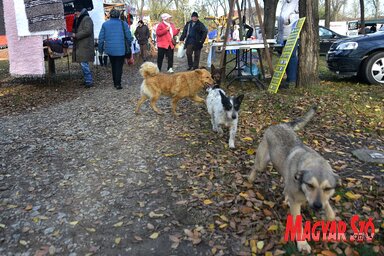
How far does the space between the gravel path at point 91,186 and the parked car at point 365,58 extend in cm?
528

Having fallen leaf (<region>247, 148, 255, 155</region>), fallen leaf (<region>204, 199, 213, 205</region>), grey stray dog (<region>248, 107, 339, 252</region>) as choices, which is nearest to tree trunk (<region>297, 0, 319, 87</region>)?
fallen leaf (<region>247, 148, 255, 155</region>)

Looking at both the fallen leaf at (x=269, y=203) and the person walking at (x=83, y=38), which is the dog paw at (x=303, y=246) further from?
the person walking at (x=83, y=38)

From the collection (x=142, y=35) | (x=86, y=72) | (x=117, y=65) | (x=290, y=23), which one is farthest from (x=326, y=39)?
(x=86, y=72)

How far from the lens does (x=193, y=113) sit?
756 cm

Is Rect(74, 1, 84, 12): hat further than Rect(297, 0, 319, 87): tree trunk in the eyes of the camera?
Yes

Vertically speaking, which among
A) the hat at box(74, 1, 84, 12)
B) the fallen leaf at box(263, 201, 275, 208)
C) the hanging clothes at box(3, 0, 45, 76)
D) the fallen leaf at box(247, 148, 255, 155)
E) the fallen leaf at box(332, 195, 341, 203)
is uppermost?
the hat at box(74, 1, 84, 12)

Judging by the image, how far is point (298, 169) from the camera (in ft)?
9.78

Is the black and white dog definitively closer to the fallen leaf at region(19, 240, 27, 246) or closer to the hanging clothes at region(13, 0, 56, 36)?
the fallen leaf at region(19, 240, 27, 246)

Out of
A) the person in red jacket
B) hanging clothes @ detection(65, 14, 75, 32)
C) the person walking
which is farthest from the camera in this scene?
the person in red jacket

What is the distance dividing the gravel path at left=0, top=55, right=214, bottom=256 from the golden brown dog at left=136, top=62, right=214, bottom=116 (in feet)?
1.55

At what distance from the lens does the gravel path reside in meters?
3.31

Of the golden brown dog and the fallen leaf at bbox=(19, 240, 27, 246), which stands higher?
the golden brown dog

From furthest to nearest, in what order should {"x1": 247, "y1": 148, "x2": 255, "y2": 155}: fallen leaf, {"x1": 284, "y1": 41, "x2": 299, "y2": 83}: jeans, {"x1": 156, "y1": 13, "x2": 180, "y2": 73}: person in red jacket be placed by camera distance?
{"x1": 156, "y1": 13, "x2": 180, "y2": 73}: person in red jacket < {"x1": 284, "y1": 41, "x2": 299, "y2": 83}: jeans < {"x1": 247, "y1": 148, "x2": 255, "y2": 155}: fallen leaf

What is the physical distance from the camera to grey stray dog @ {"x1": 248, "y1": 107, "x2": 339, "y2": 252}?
107 inches
